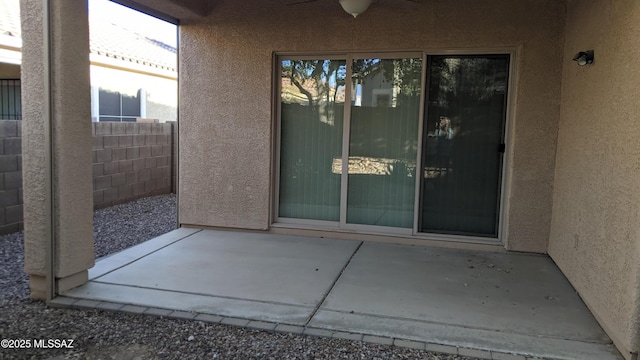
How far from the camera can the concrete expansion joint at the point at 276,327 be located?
10.7 ft

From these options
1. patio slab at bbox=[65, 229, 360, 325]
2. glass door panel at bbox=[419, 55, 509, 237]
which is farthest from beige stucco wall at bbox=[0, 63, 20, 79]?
glass door panel at bbox=[419, 55, 509, 237]

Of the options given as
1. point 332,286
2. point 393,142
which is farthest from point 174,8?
point 332,286

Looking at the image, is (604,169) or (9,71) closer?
(604,169)

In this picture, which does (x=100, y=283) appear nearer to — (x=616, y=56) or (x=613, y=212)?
(x=613, y=212)

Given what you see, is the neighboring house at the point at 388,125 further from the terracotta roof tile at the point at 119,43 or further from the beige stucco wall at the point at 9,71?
the terracotta roof tile at the point at 119,43

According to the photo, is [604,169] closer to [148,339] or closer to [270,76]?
[148,339]

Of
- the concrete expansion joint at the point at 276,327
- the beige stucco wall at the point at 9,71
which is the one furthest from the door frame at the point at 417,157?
the beige stucco wall at the point at 9,71


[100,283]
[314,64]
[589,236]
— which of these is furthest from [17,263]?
[589,236]

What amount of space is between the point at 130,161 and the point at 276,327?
6380 millimetres

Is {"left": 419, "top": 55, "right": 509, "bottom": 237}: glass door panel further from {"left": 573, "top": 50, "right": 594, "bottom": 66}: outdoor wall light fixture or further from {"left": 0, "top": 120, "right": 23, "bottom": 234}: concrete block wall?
{"left": 0, "top": 120, "right": 23, "bottom": 234}: concrete block wall

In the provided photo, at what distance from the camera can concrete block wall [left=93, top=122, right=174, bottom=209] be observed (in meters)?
8.20

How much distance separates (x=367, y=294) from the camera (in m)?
4.29

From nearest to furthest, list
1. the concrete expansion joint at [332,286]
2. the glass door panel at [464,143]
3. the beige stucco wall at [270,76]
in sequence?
the concrete expansion joint at [332,286] < the beige stucco wall at [270,76] < the glass door panel at [464,143]

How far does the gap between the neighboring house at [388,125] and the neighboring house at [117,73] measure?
16.8ft
